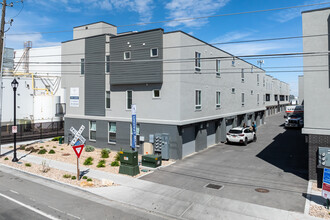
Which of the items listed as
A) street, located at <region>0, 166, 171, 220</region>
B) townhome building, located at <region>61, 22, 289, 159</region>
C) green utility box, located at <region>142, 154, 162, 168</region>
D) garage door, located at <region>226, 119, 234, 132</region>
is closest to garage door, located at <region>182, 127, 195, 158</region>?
townhome building, located at <region>61, 22, 289, 159</region>

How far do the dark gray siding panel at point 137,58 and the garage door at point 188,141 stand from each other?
473 cm

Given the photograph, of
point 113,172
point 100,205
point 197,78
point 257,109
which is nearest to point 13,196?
point 100,205

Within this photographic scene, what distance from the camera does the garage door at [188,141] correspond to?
2018cm

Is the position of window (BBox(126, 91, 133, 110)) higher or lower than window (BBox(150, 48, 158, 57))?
lower

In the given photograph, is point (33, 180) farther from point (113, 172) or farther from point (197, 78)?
point (197, 78)

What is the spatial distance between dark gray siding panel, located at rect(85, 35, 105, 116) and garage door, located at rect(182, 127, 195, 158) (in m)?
8.49

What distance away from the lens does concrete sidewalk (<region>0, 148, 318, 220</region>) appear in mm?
9875

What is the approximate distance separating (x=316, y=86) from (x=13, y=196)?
16.7m

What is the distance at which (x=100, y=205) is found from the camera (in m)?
11.0

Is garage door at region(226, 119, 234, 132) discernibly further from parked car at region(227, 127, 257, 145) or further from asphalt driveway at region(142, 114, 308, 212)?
asphalt driveway at region(142, 114, 308, 212)

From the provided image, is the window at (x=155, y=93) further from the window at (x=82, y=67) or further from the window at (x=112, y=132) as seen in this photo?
the window at (x=82, y=67)

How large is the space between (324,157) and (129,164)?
35.2ft

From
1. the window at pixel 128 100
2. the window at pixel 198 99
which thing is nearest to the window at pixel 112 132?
the window at pixel 128 100

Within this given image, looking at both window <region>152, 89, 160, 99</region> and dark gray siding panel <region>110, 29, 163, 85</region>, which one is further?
window <region>152, 89, 160, 99</region>
